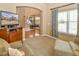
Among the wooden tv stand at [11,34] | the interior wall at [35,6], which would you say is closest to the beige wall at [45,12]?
the interior wall at [35,6]

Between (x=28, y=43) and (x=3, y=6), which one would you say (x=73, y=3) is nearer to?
(x=28, y=43)

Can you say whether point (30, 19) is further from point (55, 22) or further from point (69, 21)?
point (69, 21)

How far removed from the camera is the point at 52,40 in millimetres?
2092

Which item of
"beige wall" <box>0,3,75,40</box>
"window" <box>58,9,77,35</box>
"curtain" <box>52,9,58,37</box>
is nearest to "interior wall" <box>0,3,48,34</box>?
"beige wall" <box>0,3,75,40</box>

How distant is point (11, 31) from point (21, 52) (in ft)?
1.15

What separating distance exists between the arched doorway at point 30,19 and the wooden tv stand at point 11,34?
10cm

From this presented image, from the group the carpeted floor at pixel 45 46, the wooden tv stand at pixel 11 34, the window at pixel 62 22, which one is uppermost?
the window at pixel 62 22

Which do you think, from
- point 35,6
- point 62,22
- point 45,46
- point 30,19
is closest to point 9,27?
point 30,19

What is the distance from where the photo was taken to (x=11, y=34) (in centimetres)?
205

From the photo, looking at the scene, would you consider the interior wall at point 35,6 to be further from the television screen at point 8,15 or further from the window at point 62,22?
the window at point 62,22

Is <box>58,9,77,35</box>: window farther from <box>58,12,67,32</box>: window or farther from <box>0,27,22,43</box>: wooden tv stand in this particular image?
<box>0,27,22,43</box>: wooden tv stand

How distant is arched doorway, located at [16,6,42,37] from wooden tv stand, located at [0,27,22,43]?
4.0 inches

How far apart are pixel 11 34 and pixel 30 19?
Result: 366mm

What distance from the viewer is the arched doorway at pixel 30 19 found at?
2.05 m
